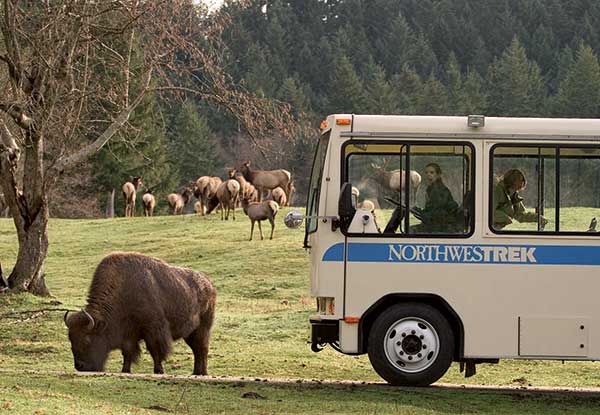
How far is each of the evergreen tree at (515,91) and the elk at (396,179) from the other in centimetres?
7409

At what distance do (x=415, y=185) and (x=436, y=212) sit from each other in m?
0.36

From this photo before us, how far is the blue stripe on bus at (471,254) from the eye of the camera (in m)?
13.3

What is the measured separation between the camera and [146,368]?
16875 mm

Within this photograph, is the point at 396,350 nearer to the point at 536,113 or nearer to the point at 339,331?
the point at 339,331

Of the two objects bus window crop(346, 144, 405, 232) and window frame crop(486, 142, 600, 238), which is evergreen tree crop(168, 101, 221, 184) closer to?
bus window crop(346, 144, 405, 232)

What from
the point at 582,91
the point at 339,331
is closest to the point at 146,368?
the point at 339,331

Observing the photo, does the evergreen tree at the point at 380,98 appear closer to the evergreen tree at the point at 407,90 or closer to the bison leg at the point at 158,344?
the evergreen tree at the point at 407,90

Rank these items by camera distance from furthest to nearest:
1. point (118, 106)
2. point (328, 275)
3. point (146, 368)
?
point (118, 106) → point (146, 368) → point (328, 275)

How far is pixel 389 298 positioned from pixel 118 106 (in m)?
10.6

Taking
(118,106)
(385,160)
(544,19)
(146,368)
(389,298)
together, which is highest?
(544,19)

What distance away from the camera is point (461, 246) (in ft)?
43.5

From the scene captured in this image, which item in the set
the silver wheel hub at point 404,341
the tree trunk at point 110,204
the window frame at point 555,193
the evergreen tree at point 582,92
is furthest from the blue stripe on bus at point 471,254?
the evergreen tree at point 582,92

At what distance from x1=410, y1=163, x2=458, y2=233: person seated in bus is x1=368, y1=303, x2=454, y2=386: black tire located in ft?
2.81

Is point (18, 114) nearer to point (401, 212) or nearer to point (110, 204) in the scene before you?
point (401, 212)
